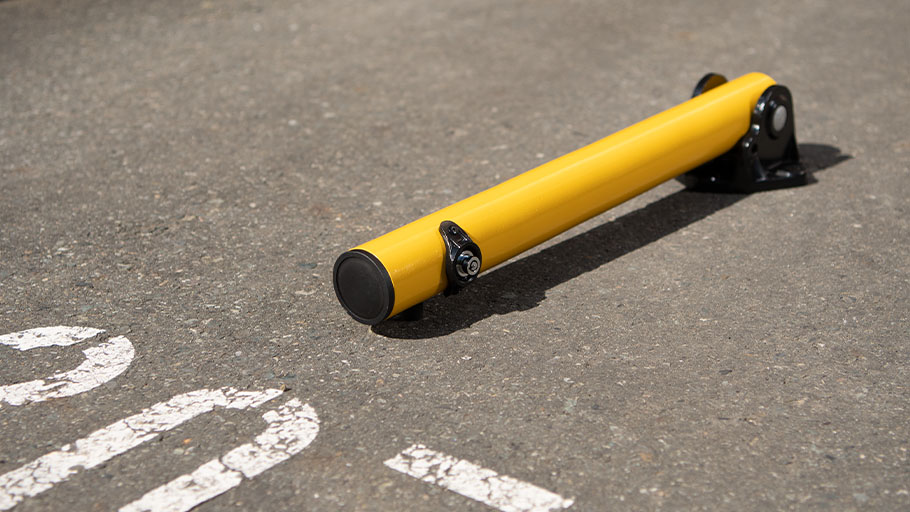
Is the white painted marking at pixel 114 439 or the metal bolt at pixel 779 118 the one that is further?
the metal bolt at pixel 779 118

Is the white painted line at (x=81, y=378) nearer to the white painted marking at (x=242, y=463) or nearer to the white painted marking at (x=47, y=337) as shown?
the white painted marking at (x=47, y=337)

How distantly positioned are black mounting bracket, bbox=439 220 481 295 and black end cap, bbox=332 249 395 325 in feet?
0.95

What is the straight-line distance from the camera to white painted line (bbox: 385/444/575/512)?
297 centimetres

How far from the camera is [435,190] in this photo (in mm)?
5328

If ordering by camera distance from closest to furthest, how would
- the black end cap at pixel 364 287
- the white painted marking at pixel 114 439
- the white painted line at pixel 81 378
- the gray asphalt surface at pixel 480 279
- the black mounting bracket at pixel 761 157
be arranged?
1. the white painted marking at pixel 114 439
2. the gray asphalt surface at pixel 480 279
3. the white painted line at pixel 81 378
4. the black end cap at pixel 364 287
5. the black mounting bracket at pixel 761 157

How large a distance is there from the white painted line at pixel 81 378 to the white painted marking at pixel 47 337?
0.04 m

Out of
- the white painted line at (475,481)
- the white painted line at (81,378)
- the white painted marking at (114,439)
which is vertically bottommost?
the white painted line at (475,481)

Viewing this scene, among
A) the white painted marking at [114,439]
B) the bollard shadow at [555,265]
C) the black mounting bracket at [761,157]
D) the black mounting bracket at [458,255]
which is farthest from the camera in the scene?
the black mounting bracket at [761,157]

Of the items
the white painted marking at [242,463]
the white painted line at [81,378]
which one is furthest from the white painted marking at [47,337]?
the white painted marking at [242,463]

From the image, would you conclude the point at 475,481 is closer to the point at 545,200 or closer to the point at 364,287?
the point at 364,287

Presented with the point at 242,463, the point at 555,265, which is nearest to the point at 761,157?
the point at 555,265

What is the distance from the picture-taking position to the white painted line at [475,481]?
297 cm

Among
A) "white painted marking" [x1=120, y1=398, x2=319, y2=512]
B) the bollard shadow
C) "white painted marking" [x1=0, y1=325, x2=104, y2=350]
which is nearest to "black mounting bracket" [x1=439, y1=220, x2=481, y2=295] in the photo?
the bollard shadow

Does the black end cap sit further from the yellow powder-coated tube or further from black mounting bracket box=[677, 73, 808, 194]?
black mounting bracket box=[677, 73, 808, 194]
